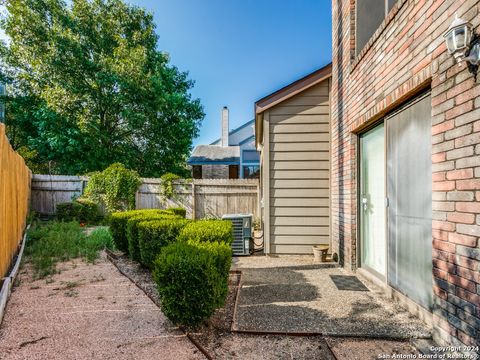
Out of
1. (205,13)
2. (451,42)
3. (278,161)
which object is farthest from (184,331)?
(205,13)

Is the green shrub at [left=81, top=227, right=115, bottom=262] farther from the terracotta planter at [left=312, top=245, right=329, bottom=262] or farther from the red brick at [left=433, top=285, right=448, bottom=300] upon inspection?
the red brick at [left=433, top=285, right=448, bottom=300]

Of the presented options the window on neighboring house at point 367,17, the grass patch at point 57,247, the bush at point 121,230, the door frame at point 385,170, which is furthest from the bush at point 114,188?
the window on neighboring house at point 367,17

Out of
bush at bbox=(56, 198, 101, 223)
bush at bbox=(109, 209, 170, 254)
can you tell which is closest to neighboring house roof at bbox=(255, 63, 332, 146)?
bush at bbox=(109, 209, 170, 254)

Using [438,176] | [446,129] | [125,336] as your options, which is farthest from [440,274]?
[125,336]

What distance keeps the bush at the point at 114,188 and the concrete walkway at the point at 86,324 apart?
6.53 metres

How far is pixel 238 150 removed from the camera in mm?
18016

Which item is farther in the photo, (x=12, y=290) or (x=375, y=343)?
(x=12, y=290)

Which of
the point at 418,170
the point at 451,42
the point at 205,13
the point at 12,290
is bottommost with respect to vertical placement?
the point at 12,290

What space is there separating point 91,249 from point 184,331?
4.31 metres

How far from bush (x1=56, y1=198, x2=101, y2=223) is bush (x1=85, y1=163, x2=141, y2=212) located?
16.9 inches

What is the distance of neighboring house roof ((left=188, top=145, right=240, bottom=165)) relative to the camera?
16.5 m

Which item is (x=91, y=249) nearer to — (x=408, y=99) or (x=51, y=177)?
(x=408, y=99)

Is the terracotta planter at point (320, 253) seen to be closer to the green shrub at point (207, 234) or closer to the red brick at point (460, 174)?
the green shrub at point (207, 234)

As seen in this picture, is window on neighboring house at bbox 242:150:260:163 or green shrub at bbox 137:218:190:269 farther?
window on neighboring house at bbox 242:150:260:163
